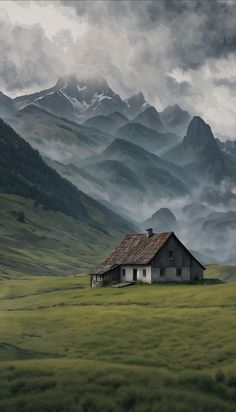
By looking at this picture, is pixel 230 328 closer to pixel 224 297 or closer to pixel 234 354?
pixel 234 354

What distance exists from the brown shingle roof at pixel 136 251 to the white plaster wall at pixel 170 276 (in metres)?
2.94

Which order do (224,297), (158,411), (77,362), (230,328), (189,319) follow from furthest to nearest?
(224,297) → (189,319) → (230,328) → (77,362) → (158,411)

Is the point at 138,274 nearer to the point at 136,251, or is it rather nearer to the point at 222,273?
the point at 136,251

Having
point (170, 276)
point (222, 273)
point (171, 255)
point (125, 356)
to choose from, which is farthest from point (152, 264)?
point (222, 273)

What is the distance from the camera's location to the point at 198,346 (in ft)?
161

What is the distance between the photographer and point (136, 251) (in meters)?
110

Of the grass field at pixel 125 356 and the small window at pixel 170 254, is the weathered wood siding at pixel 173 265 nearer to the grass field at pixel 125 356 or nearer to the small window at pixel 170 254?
the small window at pixel 170 254

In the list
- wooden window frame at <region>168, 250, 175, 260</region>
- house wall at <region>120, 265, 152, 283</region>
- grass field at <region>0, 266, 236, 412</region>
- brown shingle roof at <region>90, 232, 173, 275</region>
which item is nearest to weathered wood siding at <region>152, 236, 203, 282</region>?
wooden window frame at <region>168, 250, 175, 260</region>

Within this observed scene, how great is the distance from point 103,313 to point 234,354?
23.8m

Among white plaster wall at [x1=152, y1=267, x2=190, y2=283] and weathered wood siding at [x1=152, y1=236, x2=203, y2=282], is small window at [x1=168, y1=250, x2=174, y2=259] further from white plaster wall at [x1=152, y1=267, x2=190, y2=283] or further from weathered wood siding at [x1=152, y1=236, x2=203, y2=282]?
white plaster wall at [x1=152, y1=267, x2=190, y2=283]

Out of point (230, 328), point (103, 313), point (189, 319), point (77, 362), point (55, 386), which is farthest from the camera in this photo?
point (103, 313)

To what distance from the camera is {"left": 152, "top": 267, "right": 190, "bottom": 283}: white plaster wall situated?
339 feet

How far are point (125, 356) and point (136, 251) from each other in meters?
64.0

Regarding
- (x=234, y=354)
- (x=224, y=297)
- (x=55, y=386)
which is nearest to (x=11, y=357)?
(x=55, y=386)
